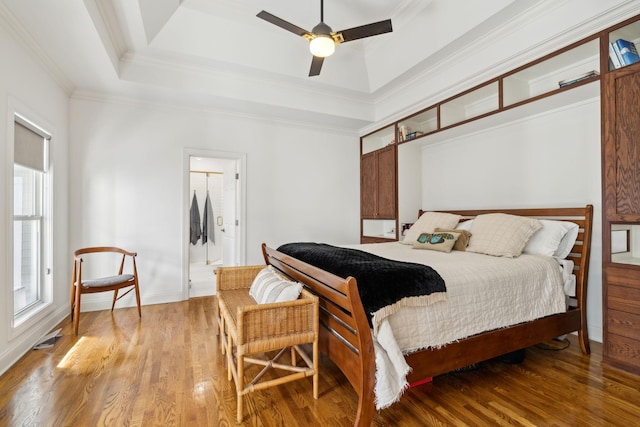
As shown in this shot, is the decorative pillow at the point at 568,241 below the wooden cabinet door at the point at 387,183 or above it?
below

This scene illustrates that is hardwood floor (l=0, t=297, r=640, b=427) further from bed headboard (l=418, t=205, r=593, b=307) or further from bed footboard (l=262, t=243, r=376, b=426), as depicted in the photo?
bed headboard (l=418, t=205, r=593, b=307)

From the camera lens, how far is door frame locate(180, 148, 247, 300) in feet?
13.2

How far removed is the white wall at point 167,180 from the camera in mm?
3645

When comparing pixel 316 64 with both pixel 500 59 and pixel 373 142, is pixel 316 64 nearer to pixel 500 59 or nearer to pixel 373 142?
pixel 500 59

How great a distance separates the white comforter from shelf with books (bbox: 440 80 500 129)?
1.78m

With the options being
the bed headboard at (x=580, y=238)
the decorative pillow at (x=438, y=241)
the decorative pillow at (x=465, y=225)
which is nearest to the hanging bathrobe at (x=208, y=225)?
the decorative pillow at (x=438, y=241)

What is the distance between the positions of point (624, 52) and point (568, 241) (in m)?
1.47

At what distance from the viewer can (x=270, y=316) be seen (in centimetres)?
177

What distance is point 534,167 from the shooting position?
3.15m

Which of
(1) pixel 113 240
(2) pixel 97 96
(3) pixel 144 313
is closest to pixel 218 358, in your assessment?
(3) pixel 144 313

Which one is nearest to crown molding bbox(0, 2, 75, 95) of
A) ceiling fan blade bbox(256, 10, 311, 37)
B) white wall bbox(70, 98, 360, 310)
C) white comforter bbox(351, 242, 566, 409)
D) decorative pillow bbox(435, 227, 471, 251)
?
white wall bbox(70, 98, 360, 310)

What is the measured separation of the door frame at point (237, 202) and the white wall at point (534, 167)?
2.77 metres

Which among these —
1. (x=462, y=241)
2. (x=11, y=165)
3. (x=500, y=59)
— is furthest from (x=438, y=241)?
(x=11, y=165)

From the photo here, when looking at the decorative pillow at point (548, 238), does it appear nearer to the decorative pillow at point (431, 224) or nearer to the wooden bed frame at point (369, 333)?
the wooden bed frame at point (369, 333)
